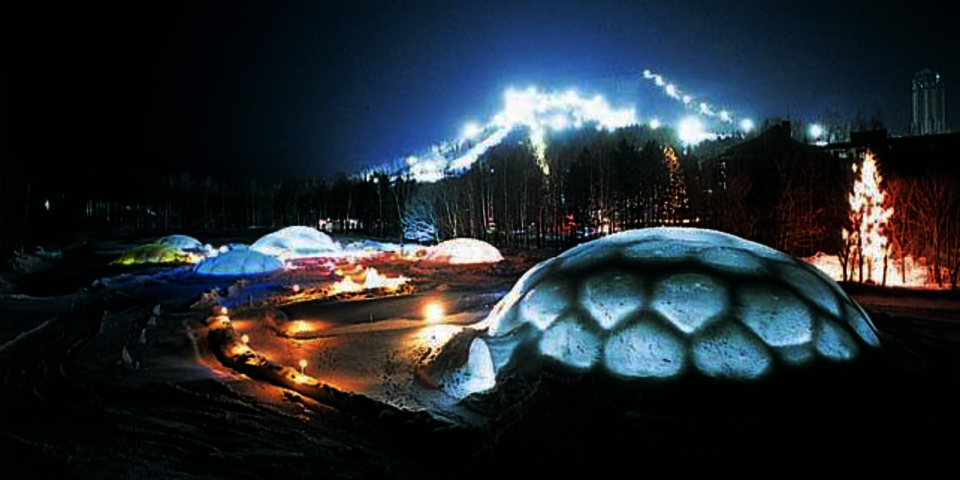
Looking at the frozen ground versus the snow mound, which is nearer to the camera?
the frozen ground

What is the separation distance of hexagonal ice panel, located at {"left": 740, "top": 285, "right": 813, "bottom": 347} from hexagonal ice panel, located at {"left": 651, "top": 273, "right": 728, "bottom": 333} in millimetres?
319

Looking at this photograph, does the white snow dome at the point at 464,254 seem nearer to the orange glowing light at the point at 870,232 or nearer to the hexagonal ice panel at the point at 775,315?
the orange glowing light at the point at 870,232

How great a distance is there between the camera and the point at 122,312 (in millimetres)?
15547

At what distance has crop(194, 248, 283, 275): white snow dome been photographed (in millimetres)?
27531

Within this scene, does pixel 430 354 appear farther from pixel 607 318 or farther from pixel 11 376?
pixel 11 376

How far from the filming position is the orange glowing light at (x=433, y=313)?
14797 millimetres

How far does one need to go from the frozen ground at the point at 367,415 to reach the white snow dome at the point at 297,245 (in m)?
28.3

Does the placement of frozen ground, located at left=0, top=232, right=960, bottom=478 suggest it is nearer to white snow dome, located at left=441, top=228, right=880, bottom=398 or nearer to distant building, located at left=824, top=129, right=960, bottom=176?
white snow dome, located at left=441, top=228, right=880, bottom=398

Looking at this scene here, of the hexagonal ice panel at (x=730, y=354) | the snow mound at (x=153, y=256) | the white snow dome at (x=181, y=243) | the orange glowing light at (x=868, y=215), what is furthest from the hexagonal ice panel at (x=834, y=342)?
the white snow dome at (x=181, y=243)

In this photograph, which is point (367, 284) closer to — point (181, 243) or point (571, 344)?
point (571, 344)

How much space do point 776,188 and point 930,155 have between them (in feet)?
42.3

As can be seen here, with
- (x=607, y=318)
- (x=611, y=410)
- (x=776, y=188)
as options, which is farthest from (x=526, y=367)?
(x=776, y=188)

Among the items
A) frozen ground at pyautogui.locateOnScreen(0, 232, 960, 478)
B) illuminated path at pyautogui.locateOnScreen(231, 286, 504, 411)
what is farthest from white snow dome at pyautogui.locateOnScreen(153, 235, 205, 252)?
frozen ground at pyautogui.locateOnScreen(0, 232, 960, 478)

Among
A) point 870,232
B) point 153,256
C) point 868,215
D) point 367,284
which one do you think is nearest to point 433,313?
point 367,284
